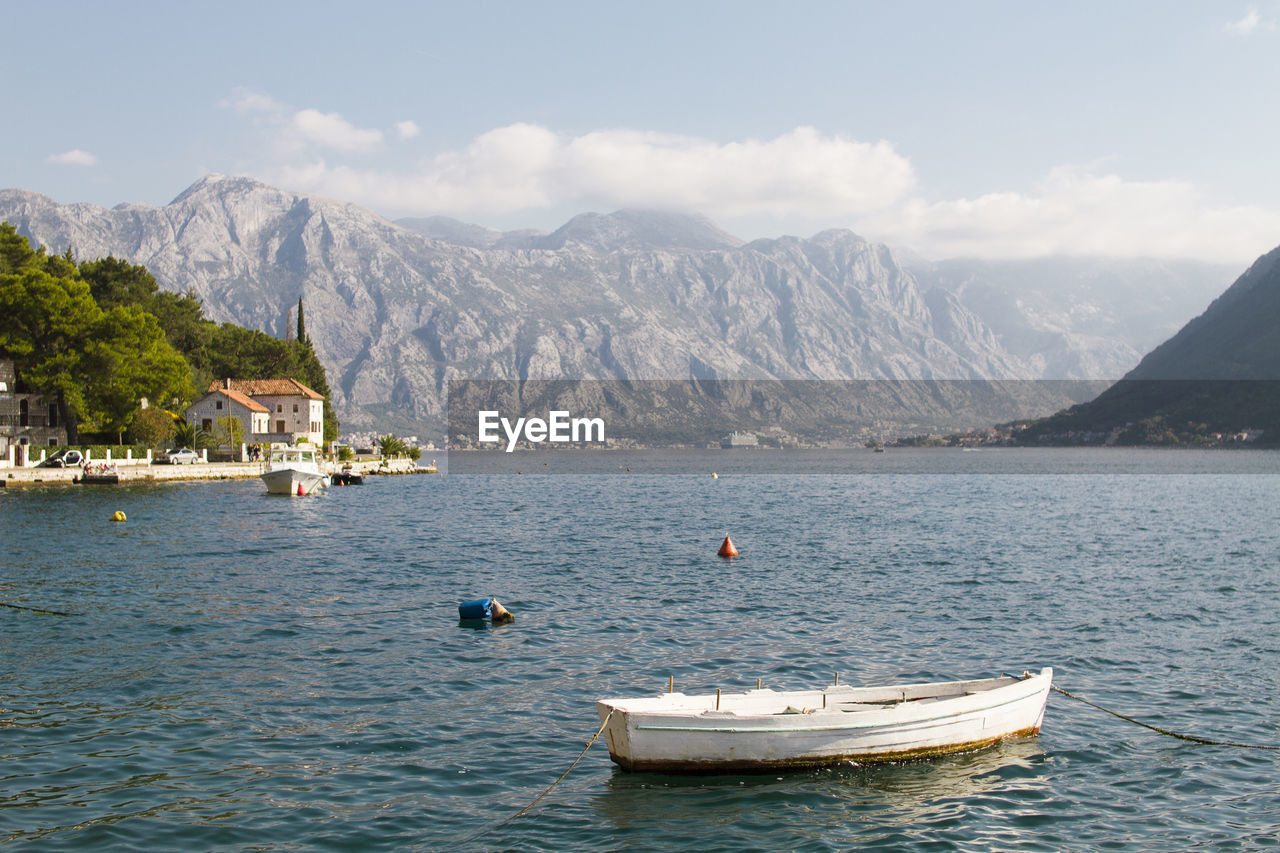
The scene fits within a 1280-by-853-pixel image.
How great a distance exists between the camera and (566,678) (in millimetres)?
24141

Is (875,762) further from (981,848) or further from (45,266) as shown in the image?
(45,266)

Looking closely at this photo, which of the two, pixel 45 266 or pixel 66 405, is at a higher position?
pixel 45 266

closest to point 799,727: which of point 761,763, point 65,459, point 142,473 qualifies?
point 761,763

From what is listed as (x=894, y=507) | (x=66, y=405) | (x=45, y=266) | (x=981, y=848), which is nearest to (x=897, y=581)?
(x=981, y=848)

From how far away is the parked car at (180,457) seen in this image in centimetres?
10650

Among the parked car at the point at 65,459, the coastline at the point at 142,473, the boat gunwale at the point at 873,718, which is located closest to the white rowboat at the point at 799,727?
the boat gunwale at the point at 873,718

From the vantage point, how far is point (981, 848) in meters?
14.9

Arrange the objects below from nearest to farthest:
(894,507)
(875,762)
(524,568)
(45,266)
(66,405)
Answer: (875,762) < (524,568) < (894,507) < (66,405) < (45,266)

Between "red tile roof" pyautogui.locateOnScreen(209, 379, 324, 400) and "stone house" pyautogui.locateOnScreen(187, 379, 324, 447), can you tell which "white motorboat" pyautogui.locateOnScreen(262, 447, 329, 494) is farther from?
"red tile roof" pyautogui.locateOnScreen(209, 379, 324, 400)

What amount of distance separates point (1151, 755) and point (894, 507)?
243 ft

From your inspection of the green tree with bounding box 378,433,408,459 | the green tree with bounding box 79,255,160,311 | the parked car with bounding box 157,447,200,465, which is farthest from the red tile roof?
the parked car with bounding box 157,447,200,465

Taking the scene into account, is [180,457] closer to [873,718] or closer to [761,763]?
[761,763]

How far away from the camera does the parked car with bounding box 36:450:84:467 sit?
93863 mm

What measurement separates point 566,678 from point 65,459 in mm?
91221
